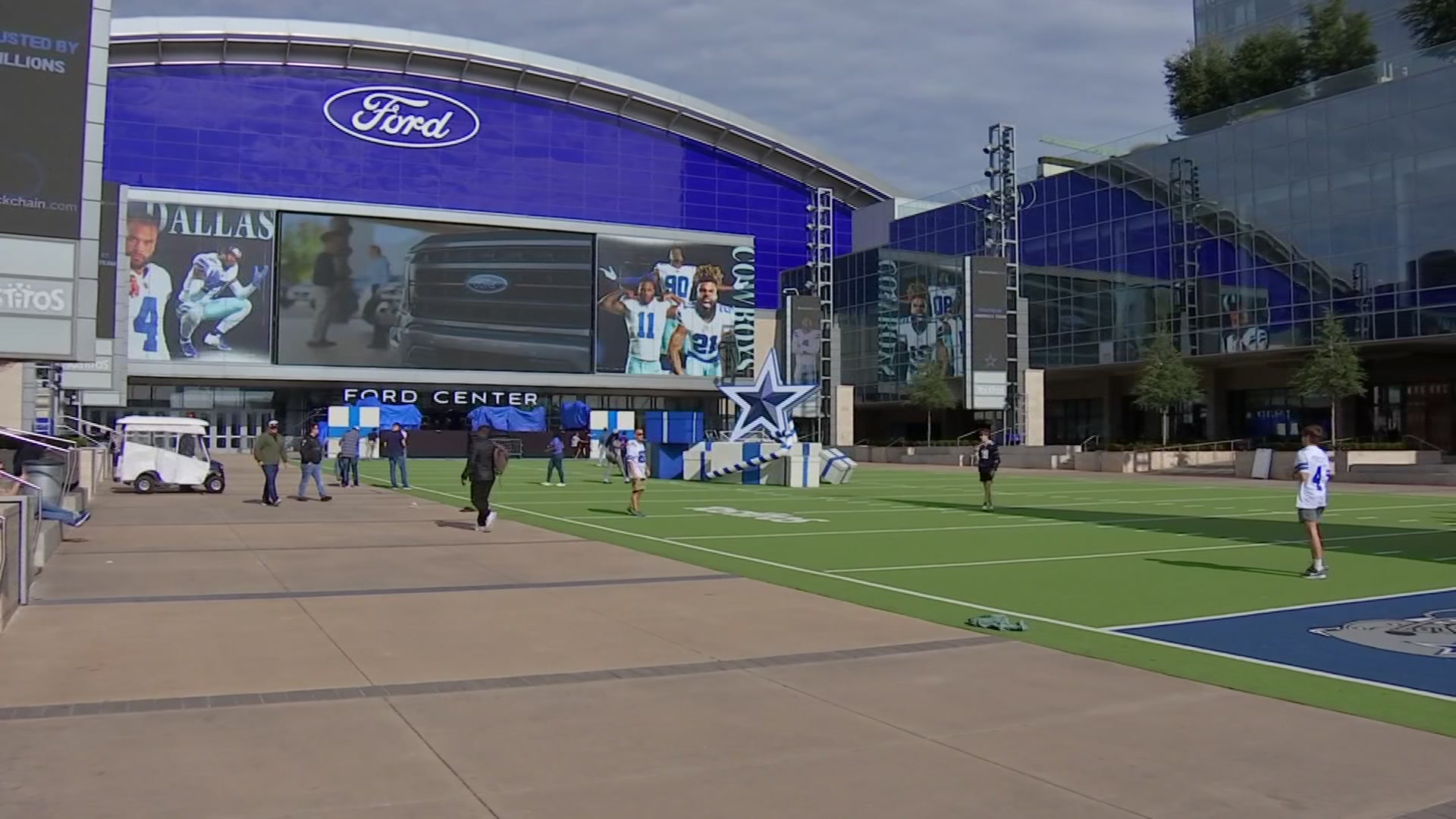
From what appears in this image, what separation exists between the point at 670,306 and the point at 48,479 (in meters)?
68.3

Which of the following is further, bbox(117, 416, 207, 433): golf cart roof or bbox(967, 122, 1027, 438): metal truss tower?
bbox(967, 122, 1027, 438): metal truss tower

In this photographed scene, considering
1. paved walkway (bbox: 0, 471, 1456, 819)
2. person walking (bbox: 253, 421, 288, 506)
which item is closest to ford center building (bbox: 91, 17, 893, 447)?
person walking (bbox: 253, 421, 288, 506)

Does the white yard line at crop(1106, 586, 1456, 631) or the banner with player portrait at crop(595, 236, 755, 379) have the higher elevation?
the banner with player portrait at crop(595, 236, 755, 379)

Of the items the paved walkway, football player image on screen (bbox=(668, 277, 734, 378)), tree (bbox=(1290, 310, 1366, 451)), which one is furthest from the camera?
football player image on screen (bbox=(668, 277, 734, 378))

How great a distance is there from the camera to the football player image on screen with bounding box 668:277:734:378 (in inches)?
3223

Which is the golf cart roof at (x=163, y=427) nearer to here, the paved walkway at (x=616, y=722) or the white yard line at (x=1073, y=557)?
the paved walkway at (x=616, y=722)

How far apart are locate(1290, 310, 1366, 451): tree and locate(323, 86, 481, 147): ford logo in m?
59.7

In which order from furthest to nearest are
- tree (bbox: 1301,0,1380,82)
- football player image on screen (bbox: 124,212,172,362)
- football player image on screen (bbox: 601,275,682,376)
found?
football player image on screen (bbox: 601,275,682,376)
football player image on screen (bbox: 124,212,172,362)
tree (bbox: 1301,0,1380,82)

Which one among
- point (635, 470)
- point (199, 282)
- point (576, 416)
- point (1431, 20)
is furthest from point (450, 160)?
point (635, 470)

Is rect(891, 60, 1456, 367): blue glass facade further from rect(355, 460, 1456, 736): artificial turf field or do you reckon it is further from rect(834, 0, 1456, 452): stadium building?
rect(355, 460, 1456, 736): artificial turf field

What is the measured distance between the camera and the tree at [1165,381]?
49906 millimetres

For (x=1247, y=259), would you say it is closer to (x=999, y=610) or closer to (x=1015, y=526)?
(x=1015, y=526)

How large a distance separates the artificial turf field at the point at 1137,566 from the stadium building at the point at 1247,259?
1886 centimetres

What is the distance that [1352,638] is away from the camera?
922 centimetres
